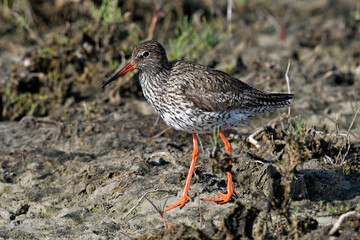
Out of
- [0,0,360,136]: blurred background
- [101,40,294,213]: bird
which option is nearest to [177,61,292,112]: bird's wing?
[101,40,294,213]: bird

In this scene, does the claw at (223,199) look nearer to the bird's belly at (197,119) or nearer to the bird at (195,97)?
the bird at (195,97)

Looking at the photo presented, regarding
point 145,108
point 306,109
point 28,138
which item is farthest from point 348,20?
point 28,138

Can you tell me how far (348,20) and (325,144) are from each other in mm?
6307

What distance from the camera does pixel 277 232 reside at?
4520 mm

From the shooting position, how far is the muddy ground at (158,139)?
15.6 ft

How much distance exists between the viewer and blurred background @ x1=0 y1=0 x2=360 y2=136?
827 cm

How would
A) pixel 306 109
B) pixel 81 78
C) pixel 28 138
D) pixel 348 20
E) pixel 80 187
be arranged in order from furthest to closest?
pixel 348 20 < pixel 81 78 < pixel 306 109 < pixel 28 138 < pixel 80 187

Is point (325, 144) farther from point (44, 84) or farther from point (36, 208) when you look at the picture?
point (44, 84)

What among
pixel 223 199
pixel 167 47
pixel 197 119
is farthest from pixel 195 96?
pixel 167 47

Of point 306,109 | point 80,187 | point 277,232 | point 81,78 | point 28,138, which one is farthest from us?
point 81,78

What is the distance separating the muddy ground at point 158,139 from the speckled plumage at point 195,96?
1.46 feet

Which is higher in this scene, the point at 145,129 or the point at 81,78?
the point at 81,78

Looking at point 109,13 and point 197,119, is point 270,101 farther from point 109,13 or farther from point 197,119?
point 109,13

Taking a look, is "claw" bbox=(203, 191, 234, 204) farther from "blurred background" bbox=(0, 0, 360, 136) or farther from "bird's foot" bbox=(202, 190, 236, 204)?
→ "blurred background" bbox=(0, 0, 360, 136)
